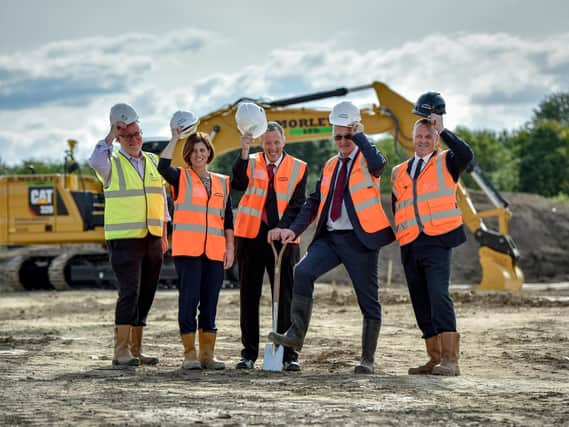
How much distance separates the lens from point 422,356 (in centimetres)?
912

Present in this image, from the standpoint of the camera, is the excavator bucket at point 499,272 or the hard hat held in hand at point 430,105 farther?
the excavator bucket at point 499,272

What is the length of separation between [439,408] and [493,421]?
43 cm

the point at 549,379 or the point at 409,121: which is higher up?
the point at 409,121

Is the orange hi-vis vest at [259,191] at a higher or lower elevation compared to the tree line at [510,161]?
lower

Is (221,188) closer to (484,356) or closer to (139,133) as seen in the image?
(139,133)

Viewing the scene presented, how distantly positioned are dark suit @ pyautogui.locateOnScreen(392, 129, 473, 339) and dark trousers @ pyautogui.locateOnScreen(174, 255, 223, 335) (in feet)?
4.84

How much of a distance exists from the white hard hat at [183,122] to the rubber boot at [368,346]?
6.42 feet

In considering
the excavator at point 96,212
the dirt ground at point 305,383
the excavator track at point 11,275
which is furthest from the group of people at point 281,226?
the excavator track at point 11,275

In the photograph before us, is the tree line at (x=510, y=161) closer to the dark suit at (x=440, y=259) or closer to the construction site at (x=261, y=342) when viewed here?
the construction site at (x=261, y=342)

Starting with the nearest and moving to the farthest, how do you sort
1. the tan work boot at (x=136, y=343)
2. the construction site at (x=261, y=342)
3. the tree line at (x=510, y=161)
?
the construction site at (x=261, y=342) → the tan work boot at (x=136, y=343) → the tree line at (x=510, y=161)

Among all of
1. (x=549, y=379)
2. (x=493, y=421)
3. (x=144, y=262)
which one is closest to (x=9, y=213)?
(x=144, y=262)

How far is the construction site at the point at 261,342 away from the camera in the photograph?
5.42 metres

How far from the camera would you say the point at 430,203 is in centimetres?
743

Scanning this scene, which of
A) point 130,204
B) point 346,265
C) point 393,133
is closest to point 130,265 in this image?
point 130,204
